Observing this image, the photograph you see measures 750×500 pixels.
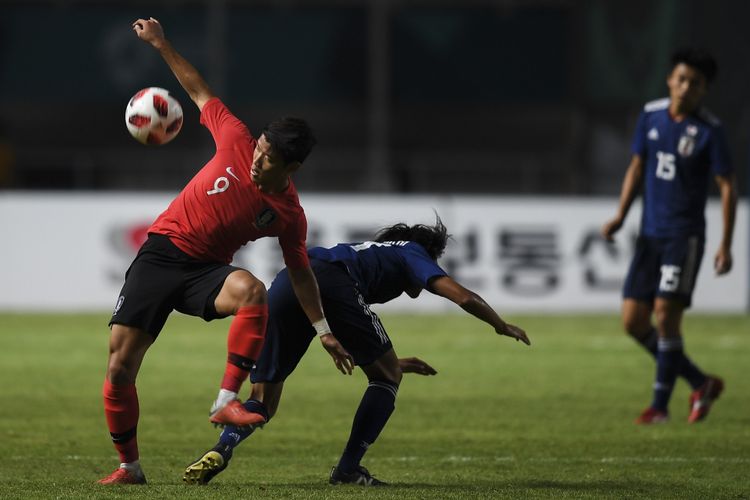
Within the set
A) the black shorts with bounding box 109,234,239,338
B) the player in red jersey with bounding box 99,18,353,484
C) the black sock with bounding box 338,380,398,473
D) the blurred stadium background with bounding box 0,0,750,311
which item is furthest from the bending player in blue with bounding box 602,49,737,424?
the blurred stadium background with bounding box 0,0,750,311

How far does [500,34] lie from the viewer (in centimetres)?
3303

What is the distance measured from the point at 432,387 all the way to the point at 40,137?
20.6 metres

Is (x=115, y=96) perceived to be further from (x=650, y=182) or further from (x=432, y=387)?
(x=650, y=182)

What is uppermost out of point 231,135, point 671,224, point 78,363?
point 231,135

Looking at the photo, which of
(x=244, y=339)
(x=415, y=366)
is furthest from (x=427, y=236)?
(x=244, y=339)

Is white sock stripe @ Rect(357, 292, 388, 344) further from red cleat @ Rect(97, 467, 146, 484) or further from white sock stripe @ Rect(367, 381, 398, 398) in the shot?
red cleat @ Rect(97, 467, 146, 484)

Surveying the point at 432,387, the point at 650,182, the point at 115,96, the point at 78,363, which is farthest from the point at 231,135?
the point at 115,96

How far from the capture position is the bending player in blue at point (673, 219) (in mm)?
10234

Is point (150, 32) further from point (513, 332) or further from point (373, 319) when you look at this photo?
point (513, 332)

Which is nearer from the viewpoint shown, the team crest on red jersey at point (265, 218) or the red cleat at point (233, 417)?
the red cleat at point (233, 417)

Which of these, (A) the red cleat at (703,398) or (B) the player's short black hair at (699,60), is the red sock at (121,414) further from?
(B) the player's short black hair at (699,60)

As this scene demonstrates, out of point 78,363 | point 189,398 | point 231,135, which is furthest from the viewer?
point 78,363

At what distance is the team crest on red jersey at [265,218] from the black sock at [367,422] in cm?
104

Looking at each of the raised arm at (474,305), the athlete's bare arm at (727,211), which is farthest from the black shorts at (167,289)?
the athlete's bare arm at (727,211)
